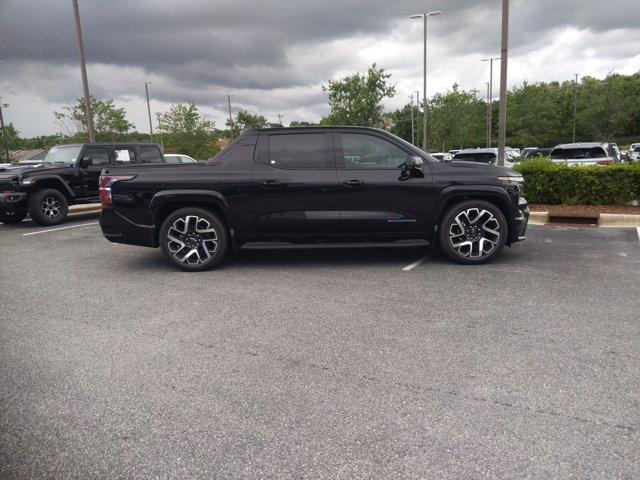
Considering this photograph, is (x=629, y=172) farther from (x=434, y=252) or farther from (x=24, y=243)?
(x=24, y=243)

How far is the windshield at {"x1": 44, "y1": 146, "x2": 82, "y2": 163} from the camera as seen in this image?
39.8 ft

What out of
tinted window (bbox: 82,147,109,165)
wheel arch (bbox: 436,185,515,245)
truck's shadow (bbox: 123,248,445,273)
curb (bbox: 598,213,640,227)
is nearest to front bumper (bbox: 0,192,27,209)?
tinted window (bbox: 82,147,109,165)

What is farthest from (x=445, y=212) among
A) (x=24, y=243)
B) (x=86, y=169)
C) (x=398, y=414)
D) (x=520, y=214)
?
(x=86, y=169)

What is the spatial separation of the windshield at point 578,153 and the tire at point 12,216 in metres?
13.7

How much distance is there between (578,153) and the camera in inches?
555

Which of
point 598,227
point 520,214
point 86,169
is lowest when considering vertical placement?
point 598,227

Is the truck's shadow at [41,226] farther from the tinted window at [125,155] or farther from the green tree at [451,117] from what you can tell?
the green tree at [451,117]

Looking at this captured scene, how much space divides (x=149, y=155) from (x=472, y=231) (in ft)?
29.9

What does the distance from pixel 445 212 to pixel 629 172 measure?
6125 mm

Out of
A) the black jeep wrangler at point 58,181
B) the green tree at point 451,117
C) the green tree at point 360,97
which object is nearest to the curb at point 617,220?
the black jeep wrangler at point 58,181

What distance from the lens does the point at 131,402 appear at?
10.4 feet

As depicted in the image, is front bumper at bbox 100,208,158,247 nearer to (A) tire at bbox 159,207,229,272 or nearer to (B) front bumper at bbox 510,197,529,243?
(A) tire at bbox 159,207,229,272

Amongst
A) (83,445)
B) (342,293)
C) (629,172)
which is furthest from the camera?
(629,172)

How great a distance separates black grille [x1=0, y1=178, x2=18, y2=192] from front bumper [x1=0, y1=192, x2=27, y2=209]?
12 cm
